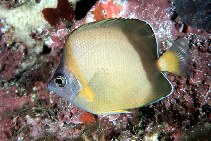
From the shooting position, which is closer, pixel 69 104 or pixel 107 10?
pixel 69 104

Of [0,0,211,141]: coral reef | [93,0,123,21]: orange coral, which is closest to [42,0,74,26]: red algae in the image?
A: [0,0,211,141]: coral reef

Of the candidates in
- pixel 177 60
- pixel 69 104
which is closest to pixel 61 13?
pixel 69 104

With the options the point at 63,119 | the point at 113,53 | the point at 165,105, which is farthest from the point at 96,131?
the point at 113,53

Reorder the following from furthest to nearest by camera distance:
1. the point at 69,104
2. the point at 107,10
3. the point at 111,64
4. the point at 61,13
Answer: the point at 61,13 → the point at 107,10 → the point at 69,104 → the point at 111,64

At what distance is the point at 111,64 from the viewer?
2.09 metres

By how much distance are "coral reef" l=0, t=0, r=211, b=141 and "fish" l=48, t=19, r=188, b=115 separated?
0.50 meters

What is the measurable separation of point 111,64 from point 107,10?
7.07ft

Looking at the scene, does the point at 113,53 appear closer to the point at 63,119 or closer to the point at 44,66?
the point at 63,119

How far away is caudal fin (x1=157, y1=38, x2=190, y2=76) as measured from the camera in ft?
6.91

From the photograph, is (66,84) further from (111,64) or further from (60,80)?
(111,64)

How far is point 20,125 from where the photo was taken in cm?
415

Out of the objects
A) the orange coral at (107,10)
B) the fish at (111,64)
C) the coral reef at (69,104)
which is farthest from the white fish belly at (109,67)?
the orange coral at (107,10)

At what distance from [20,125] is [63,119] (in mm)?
715

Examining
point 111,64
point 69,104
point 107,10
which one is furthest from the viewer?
point 107,10
